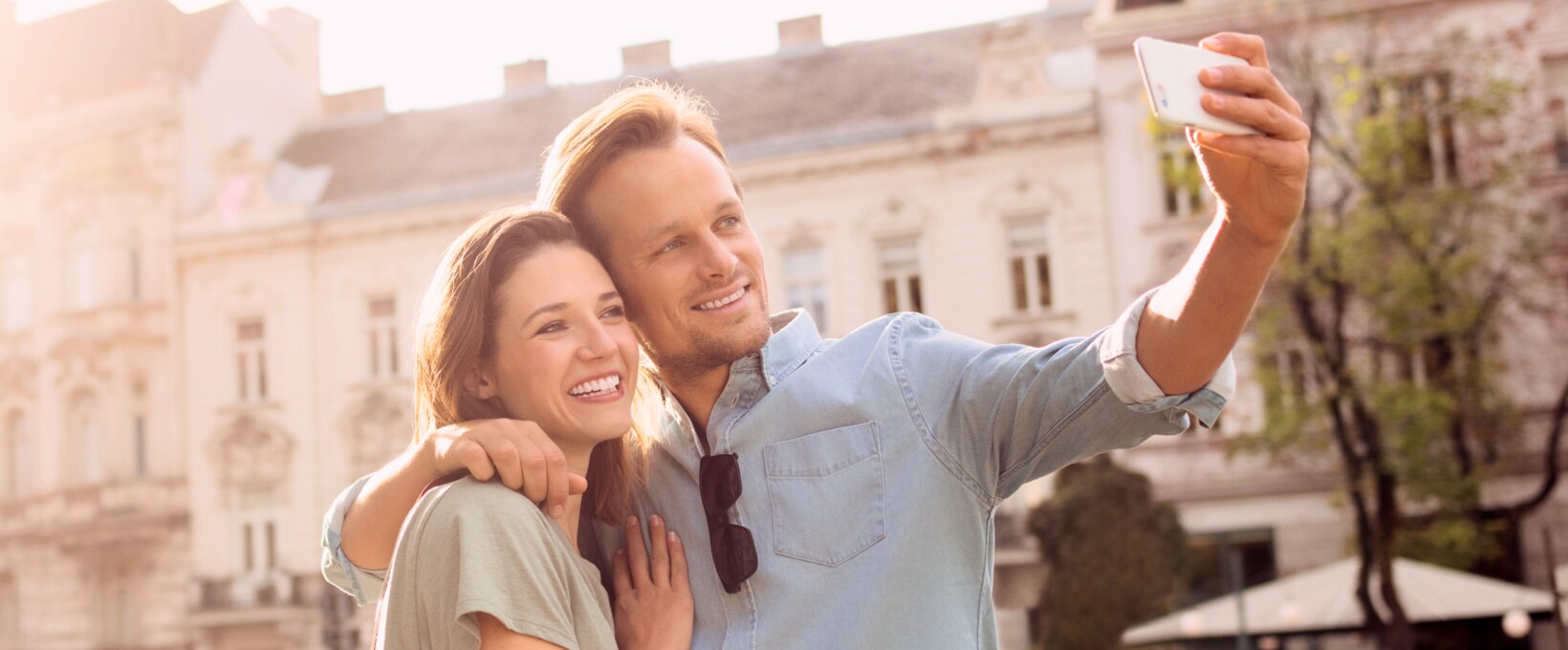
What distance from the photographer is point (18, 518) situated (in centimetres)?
2950

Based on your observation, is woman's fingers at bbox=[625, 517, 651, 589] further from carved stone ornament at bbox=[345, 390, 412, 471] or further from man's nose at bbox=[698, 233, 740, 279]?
carved stone ornament at bbox=[345, 390, 412, 471]

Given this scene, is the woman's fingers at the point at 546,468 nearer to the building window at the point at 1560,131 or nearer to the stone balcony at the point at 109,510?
the building window at the point at 1560,131

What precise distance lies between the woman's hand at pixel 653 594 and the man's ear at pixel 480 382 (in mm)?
310

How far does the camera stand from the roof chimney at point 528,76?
2914 cm

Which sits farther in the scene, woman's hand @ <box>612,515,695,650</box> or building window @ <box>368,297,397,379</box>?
building window @ <box>368,297,397,379</box>

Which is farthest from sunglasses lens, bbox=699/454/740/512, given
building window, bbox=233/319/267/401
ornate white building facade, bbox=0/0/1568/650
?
building window, bbox=233/319/267/401

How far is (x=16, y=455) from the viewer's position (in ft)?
98.8

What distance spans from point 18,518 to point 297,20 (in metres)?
10.5

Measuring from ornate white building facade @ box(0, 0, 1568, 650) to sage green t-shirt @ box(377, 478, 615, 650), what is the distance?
18.6 meters

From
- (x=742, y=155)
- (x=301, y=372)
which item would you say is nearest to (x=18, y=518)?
(x=301, y=372)

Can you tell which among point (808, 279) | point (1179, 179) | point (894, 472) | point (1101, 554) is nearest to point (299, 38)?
point (808, 279)

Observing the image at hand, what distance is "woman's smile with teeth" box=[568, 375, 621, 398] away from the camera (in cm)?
258

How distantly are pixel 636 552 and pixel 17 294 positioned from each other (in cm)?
3060

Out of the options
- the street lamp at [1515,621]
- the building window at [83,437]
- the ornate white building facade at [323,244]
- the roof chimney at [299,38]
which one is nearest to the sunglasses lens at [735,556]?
the street lamp at [1515,621]
